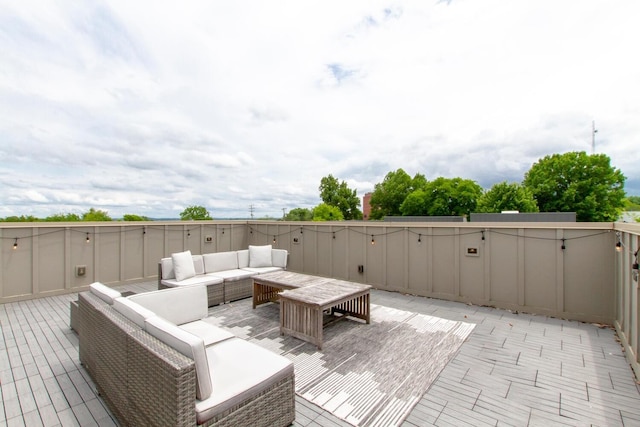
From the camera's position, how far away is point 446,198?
1224 inches

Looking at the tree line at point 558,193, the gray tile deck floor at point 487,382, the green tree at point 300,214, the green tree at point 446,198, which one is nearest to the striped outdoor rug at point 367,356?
the gray tile deck floor at point 487,382

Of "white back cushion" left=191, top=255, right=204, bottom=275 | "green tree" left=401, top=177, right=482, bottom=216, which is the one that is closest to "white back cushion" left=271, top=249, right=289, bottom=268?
"white back cushion" left=191, top=255, right=204, bottom=275

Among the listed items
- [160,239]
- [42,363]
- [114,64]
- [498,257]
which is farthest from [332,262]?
[114,64]

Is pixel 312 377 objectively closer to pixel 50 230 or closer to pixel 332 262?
pixel 332 262

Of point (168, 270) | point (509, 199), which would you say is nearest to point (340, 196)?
point (509, 199)

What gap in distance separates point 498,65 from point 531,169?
24400 millimetres

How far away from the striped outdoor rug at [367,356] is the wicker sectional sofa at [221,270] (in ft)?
1.46

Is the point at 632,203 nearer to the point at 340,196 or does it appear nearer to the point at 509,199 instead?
the point at 509,199

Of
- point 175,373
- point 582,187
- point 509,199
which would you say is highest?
point 582,187

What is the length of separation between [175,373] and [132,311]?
95 cm

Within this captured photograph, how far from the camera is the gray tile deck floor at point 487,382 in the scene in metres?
2.02

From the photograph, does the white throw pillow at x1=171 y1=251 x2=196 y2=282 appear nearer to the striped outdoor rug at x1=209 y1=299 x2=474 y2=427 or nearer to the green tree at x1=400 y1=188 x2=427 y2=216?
the striped outdoor rug at x1=209 y1=299 x2=474 y2=427

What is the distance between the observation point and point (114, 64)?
20.1 feet

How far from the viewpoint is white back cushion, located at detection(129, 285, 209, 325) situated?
2648mm
